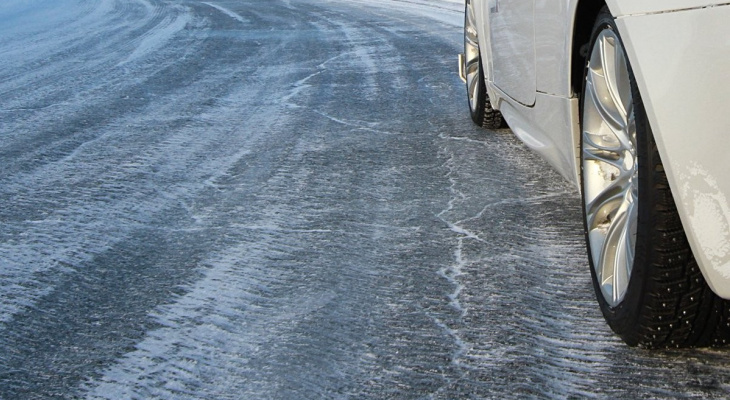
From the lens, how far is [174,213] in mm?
4152

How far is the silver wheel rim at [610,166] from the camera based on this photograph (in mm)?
2572

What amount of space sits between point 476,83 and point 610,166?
2908mm

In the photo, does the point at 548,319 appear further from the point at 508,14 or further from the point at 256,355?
the point at 508,14

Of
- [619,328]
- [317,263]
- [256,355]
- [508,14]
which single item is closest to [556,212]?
[508,14]

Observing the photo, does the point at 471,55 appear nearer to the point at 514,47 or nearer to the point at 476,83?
the point at 476,83

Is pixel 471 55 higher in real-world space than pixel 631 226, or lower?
lower

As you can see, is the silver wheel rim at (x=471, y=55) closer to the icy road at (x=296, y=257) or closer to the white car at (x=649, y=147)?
the icy road at (x=296, y=257)

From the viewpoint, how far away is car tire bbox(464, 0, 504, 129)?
5582 mm

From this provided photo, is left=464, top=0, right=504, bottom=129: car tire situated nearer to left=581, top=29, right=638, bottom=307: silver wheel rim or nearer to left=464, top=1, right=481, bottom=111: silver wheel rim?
left=464, top=1, right=481, bottom=111: silver wheel rim

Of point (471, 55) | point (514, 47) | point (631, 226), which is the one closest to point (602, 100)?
point (631, 226)

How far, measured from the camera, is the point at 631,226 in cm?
255

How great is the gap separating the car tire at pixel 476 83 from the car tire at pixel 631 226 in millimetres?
2612

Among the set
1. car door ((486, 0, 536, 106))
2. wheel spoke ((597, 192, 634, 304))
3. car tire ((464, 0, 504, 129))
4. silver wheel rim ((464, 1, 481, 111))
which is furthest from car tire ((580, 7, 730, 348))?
silver wheel rim ((464, 1, 481, 111))

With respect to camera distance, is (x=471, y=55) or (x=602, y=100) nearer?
(x=602, y=100)
